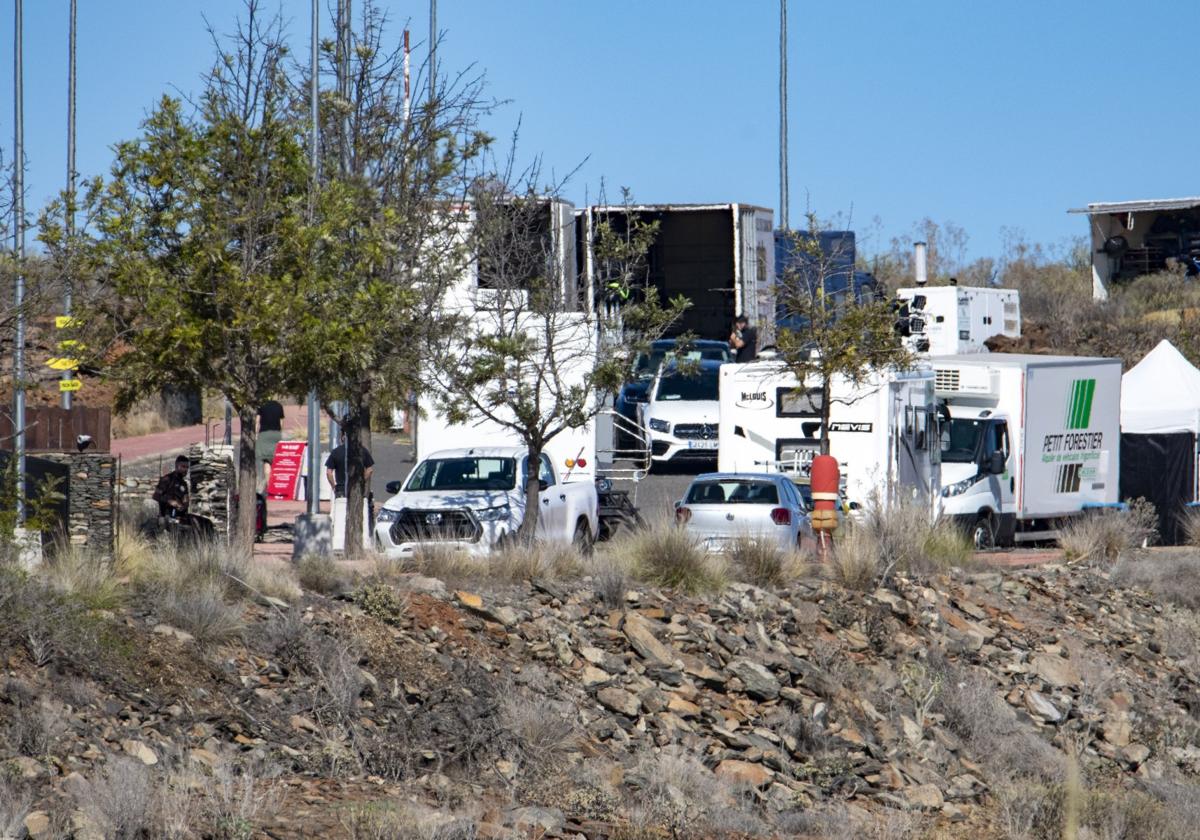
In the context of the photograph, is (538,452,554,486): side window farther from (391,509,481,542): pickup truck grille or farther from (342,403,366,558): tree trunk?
(342,403,366,558): tree trunk

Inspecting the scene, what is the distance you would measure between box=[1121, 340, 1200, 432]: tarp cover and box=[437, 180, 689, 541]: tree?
14.8 metres

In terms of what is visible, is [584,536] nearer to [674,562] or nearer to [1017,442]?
[674,562]

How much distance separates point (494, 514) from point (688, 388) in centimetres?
1142

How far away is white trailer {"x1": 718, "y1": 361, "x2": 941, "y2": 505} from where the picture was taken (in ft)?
82.4

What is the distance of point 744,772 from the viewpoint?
14.5 meters

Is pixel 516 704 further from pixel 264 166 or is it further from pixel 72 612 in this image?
pixel 264 166

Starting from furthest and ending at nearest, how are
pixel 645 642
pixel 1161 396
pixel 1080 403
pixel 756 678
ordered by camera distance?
pixel 1161 396 → pixel 1080 403 → pixel 645 642 → pixel 756 678

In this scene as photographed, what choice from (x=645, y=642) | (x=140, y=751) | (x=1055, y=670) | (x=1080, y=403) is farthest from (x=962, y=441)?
(x=140, y=751)

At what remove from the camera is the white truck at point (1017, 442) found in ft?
86.8

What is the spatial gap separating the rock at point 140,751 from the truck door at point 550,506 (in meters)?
9.94

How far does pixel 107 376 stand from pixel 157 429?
29.6 meters

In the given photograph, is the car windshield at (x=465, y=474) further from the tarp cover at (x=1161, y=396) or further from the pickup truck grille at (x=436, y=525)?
the tarp cover at (x=1161, y=396)

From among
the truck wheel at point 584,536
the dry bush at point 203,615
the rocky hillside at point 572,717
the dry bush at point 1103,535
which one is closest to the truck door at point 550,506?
the truck wheel at point 584,536

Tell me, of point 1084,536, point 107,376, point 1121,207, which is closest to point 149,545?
point 107,376
